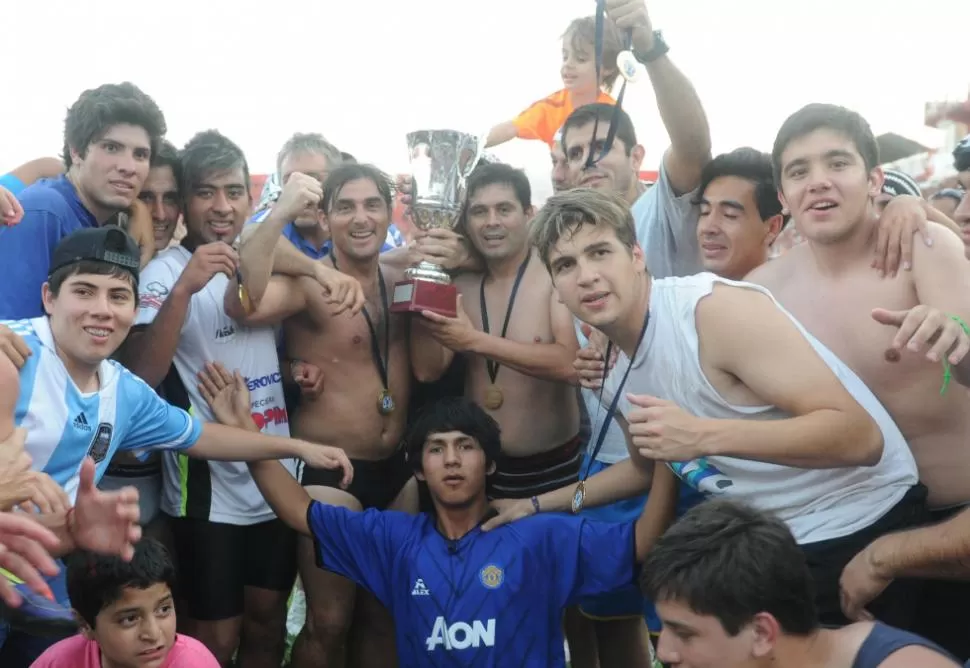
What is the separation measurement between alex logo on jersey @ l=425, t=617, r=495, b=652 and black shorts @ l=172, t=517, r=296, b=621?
1125mm

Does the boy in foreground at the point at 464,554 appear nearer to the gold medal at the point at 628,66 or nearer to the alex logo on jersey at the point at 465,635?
the alex logo on jersey at the point at 465,635

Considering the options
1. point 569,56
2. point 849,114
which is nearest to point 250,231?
point 849,114

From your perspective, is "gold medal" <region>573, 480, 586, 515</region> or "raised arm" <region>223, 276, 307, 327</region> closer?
"gold medal" <region>573, 480, 586, 515</region>

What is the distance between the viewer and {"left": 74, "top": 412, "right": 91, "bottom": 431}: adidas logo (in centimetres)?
323

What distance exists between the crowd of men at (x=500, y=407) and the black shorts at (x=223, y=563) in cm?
1

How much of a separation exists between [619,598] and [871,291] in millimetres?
1837

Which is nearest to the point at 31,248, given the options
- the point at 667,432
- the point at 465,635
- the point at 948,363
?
the point at 465,635

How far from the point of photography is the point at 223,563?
416cm

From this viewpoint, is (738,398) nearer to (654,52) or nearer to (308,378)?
(654,52)

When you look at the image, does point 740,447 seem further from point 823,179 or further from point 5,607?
point 5,607

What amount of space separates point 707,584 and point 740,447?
50 centimetres

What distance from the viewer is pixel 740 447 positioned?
271 cm

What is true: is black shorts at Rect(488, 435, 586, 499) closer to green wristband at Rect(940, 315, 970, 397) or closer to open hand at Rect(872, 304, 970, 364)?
green wristband at Rect(940, 315, 970, 397)

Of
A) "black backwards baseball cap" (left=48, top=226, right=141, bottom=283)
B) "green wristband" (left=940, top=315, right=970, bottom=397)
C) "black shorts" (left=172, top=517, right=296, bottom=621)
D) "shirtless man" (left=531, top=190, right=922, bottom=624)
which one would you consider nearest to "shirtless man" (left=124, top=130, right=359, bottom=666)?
"black shorts" (left=172, top=517, right=296, bottom=621)
